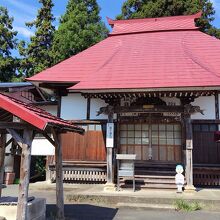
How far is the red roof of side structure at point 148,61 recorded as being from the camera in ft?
29.9

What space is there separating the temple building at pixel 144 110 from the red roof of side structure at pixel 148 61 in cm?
3

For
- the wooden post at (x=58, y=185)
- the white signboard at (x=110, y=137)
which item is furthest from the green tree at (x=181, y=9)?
the wooden post at (x=58, y=185)

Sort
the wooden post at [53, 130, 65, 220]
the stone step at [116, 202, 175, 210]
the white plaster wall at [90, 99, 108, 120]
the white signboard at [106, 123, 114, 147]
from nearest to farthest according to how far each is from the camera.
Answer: the wooden post at [53, 130, 65, 220] → the stone step at [116, 202, 175, 210] → the white signboard at [106, 123, 114, 147] → the white plaster wall at [90, 99, 108, 120]

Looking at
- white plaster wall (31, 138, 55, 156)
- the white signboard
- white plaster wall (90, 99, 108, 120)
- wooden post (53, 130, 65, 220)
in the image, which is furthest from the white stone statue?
white plaster wall (31, 138, 55, 156)

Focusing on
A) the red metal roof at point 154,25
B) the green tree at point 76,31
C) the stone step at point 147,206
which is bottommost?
the stone step at point 147,206

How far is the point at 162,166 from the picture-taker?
33.7ft

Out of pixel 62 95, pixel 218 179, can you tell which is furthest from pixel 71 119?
pixel 218 179

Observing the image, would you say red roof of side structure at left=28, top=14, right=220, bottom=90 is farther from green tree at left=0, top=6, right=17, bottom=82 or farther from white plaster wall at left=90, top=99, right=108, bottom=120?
green tree at left=0, top=6, right=17, bottom=82

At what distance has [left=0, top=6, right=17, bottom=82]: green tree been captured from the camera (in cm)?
2328

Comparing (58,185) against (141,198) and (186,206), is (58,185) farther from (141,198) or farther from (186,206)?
(186,206)

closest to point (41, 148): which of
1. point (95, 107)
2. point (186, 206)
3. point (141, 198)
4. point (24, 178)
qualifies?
point (95, 107)

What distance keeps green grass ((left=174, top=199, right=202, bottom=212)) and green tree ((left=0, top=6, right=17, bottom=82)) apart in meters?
19.0

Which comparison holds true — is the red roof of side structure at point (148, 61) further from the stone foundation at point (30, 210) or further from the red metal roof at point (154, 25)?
the stone foundation at point (30, 210)

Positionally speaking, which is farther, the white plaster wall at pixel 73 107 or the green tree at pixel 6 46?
the green tree at pixel 6 46
